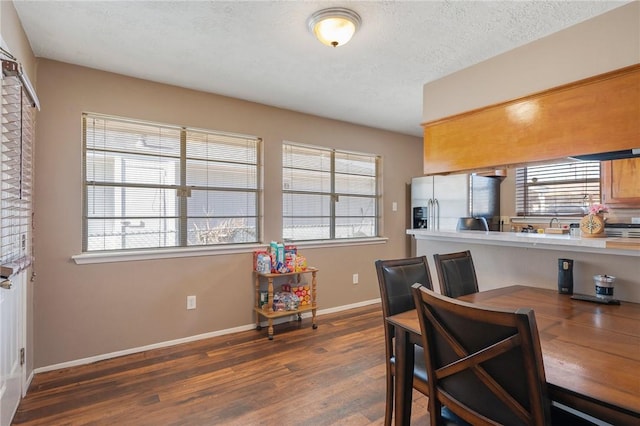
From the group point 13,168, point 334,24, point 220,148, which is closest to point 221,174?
point 220,148

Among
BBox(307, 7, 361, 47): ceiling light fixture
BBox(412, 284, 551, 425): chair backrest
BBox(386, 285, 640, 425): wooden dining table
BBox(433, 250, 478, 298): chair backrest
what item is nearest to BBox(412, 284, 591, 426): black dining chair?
BBox(412, 284, 551, 425): chair backrest

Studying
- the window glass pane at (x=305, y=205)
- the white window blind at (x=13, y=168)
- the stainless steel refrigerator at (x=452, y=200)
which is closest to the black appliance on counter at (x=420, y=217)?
the stainless steel refrigerator at (x=452, y=200)

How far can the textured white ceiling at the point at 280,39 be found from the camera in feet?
6.61

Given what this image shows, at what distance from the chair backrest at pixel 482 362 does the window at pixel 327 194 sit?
2.90 m

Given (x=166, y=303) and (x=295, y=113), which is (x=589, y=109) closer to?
(x=295, y=113)

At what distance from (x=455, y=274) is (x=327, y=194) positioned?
2.38m

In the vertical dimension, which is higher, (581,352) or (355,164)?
(355,164)

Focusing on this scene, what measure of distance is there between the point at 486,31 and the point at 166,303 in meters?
3.45

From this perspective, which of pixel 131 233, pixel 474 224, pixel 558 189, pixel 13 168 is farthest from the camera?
pixel 558 189

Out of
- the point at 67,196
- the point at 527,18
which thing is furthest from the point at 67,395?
the point at 527,18

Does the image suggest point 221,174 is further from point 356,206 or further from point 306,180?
point 356,206

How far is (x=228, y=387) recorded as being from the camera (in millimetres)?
2463

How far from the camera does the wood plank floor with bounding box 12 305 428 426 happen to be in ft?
6.92

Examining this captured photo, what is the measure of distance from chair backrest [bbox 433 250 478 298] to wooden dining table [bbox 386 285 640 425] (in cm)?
20
